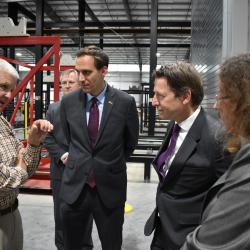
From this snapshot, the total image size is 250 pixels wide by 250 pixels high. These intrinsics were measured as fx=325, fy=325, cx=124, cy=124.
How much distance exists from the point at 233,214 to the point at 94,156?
1513mm

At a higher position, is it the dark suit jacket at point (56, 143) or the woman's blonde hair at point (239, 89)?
the woman's blonde hair at point (239, 89)

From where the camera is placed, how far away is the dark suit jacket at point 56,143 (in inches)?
109

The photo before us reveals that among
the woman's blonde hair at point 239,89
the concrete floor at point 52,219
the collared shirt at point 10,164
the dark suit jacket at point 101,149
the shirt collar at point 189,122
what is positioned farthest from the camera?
the concrete floor at point 52,219

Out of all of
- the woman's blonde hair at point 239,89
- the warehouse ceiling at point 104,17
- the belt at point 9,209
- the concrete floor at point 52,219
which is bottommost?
the concrete floor at point 52,219

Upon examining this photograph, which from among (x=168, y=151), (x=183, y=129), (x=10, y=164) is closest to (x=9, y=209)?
(x=10, y=164)

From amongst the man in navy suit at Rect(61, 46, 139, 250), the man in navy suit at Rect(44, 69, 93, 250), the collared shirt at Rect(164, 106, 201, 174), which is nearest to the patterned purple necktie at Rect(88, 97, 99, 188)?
the man in navy suit at Rect(61, 46, 139, 250)

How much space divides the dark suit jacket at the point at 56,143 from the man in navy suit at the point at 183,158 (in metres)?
1.26

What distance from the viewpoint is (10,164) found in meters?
1.54

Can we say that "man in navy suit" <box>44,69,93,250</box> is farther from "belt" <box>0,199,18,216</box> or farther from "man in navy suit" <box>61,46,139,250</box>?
"belt" <box>0,199,18,216</box>

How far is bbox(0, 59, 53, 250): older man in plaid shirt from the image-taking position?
1444 millimetres

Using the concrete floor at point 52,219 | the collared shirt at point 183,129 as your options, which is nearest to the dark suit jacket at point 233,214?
the collared shirt at point 183,129

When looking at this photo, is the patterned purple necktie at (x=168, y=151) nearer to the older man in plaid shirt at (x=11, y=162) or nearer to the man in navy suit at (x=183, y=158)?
the man in navy suit at (x=183, y=158)

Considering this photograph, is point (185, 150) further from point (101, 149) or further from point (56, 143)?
point (56, 143)

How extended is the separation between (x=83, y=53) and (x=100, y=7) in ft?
29.2
